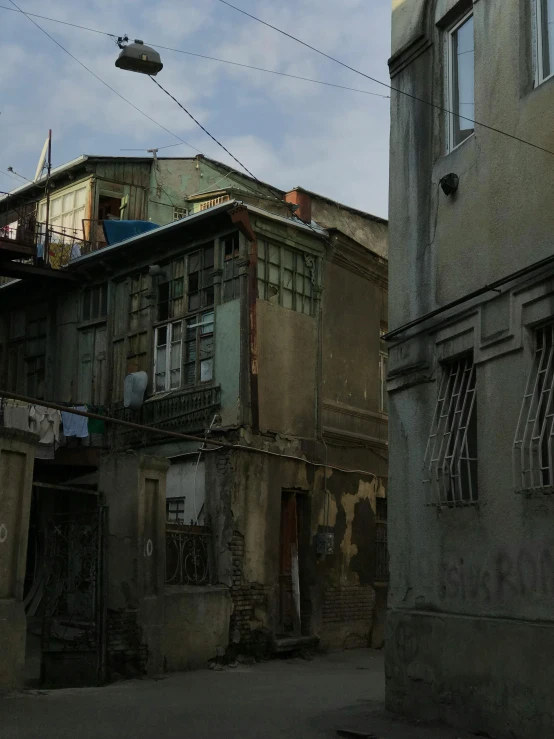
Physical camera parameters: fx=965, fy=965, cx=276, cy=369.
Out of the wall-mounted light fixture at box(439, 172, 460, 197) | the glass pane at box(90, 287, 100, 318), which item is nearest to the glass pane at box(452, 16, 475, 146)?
the wall-mounted light fixture at box(439, 172, 460, 197)

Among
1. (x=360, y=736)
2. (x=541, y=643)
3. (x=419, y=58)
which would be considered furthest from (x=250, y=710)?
(x=419, y=58)

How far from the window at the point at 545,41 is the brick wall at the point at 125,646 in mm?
8302

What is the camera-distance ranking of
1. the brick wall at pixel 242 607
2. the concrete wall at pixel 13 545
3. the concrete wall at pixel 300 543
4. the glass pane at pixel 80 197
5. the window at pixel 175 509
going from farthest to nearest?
the glass pane at pixel 80 197, the window at pixel 175 509, the concrete wall at pixel 300 543, the brick wall at pixel 242 607, the concrete wall at pixel 13 545

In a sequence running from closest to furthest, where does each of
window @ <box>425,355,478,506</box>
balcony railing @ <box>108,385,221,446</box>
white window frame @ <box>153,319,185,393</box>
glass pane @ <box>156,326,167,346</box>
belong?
1. window @ <box>425,355,478,506</box>
2. balcony railing @ <box>108,385,221,446</box>
3. white window frame @ <box>153,319,185,393</box>
4. glass pane @ <box>156,326,167,346</box>

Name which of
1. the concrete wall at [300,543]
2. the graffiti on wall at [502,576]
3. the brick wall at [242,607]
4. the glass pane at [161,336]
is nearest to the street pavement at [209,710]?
the graffiti on wall at [502,576]

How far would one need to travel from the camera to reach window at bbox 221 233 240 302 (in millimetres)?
16703

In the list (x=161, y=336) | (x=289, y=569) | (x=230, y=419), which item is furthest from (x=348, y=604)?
(x=161, y=336)

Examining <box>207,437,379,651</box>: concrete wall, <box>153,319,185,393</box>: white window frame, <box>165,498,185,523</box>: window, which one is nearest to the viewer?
<box>207,437,379,651</box>: concrete wall

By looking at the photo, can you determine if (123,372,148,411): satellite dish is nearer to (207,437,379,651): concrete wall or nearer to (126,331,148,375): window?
(126,331,148,375): window

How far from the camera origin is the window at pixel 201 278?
1723cm

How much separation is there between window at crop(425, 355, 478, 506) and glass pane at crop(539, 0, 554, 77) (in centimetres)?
261

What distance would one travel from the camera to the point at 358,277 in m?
19.3

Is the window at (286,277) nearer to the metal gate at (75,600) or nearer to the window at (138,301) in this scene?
the window at (138,301)

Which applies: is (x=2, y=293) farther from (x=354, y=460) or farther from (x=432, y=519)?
(x=432, y=519)
